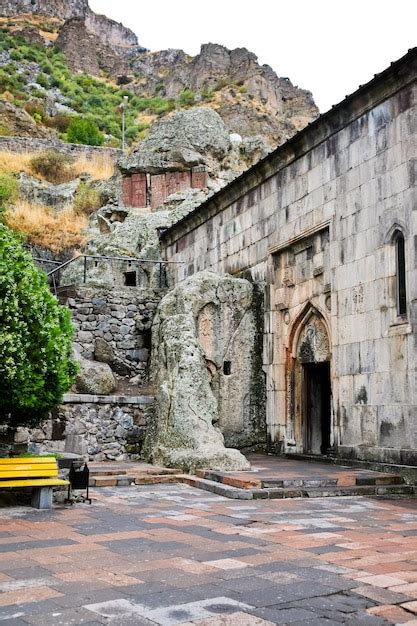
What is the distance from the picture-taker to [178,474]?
11.1 metres

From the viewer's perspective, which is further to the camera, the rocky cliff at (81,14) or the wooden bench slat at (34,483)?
the rocky cliff at (81,14)

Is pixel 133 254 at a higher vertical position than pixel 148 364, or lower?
higher

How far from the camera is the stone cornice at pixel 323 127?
10.8 metres

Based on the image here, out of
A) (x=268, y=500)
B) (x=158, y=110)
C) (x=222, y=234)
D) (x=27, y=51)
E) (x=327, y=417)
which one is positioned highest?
(x=27, y=51)

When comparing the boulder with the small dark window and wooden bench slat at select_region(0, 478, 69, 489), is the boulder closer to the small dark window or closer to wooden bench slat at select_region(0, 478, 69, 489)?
the small dark window

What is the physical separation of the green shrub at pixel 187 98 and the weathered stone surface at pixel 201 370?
62205mm

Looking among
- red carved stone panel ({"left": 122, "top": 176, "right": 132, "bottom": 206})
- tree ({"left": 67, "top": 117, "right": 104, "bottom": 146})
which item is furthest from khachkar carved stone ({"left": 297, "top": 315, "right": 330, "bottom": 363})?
tree ({"left": 67, "top": 117, "right": 104, "bottom": 146})

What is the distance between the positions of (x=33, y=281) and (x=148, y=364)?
7.08 metres

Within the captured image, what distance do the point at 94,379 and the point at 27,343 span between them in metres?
5.60

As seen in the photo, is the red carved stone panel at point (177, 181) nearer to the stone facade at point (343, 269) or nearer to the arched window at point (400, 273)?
the stone facade at point (343, 269)

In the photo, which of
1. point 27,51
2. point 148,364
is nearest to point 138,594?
point 148,364

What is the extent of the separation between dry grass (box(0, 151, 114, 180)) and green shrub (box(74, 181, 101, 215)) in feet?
11.4

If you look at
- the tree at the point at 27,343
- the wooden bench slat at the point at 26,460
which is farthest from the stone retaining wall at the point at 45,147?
the wooden bench slat at the point at 26,460

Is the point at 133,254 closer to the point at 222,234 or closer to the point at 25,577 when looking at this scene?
the point at 222,234
